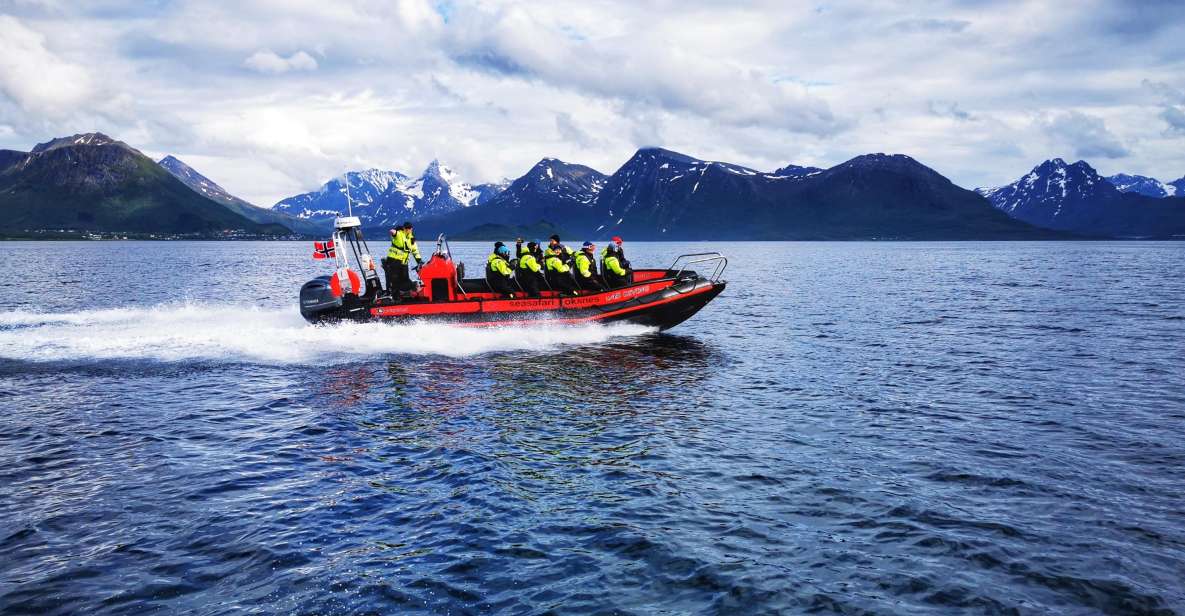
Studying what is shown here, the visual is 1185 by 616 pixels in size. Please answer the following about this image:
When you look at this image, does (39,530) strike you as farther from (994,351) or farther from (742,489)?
(994,351)

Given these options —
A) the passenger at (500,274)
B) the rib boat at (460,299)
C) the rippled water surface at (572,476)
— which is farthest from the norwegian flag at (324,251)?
the passenger at (500,274)

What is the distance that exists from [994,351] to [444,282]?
18719 millimetres

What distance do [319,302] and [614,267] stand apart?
396 inches

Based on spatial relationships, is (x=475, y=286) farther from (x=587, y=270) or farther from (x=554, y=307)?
(x=587, y=270)

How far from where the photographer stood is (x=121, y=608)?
23.1ft

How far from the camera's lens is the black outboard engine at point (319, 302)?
23219mm

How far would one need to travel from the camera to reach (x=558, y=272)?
2428 cm

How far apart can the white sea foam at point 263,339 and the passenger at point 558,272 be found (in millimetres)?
1454

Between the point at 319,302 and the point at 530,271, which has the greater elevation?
the point at 530,271

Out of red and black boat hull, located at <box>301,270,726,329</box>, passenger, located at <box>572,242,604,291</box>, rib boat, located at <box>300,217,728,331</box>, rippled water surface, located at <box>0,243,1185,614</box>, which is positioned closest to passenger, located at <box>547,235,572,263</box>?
passenger, located at <box>572,242,604,291</box>

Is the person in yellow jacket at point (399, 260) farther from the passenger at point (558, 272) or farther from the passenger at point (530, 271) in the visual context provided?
the passenger at point (558, 272)

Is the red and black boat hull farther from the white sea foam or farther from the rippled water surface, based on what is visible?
the rippled water surface

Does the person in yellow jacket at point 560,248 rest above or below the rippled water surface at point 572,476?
above

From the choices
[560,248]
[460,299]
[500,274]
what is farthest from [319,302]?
[560,248]
